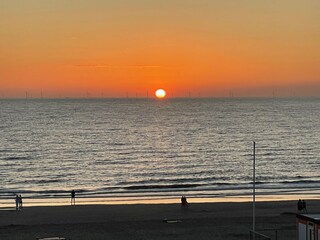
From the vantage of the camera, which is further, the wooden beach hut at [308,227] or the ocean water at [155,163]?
the ocean water at [155,163]

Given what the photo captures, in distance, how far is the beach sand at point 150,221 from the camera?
30000 mm

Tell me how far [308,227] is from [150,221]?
13324mm

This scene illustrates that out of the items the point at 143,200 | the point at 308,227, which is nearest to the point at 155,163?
the point at 143,200

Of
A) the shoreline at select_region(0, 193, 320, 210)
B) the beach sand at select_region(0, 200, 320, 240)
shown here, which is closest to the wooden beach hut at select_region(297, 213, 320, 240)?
the beach sand at select_region(0, 200, 320, 240)

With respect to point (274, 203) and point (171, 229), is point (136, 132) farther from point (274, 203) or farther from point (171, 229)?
point (171, 229)

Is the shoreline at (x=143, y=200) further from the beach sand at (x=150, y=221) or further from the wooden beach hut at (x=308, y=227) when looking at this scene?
the wooden beach hut at (x=308, y=227)

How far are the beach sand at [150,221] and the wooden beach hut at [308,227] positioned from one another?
5613mm

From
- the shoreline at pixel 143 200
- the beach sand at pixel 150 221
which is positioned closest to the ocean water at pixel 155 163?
the shoreline at pixel 143 200

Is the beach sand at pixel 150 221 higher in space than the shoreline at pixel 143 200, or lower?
lower

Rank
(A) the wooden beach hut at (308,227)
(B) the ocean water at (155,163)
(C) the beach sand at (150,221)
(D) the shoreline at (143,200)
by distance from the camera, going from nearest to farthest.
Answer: (A) the wooden beach hut at (308,227)
(C) the beach sand at (150,221)
(D) the shoreline at (143,200)
(B) the ocean water at (155,163)

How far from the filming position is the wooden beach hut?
2150 centimetres

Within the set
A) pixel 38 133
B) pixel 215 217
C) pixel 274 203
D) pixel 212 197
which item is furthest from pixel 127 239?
pixel 38 133

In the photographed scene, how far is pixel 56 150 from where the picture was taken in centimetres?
9425

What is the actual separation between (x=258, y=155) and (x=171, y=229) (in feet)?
180
